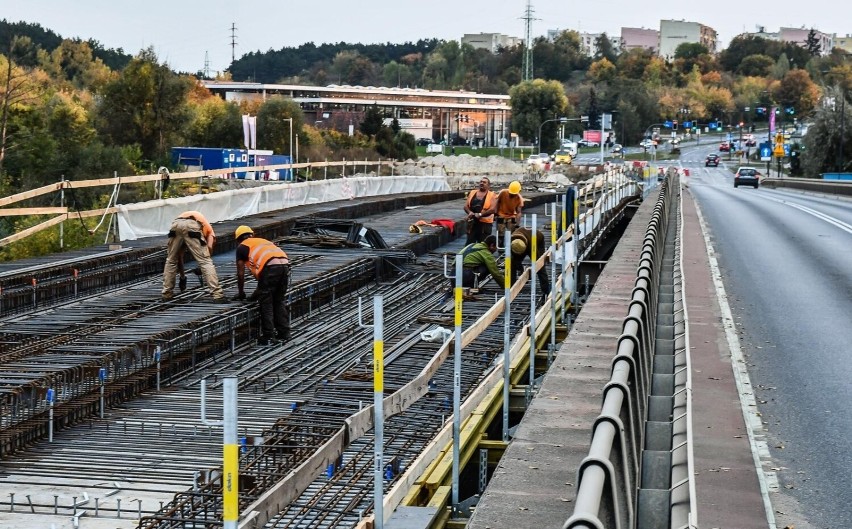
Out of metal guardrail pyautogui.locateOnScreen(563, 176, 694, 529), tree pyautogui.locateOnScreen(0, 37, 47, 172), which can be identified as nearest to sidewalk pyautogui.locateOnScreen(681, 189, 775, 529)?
metal guardrail pyautogui.locateOnScreen(563, 176, 694, 529)

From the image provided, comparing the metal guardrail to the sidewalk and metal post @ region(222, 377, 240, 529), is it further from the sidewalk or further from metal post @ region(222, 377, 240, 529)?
metal post @ region(222, 377, 240, 529)

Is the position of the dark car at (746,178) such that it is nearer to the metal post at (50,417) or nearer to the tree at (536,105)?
the tree at (536,105)

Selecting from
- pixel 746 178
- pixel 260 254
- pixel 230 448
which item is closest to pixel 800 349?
pixel 260 254

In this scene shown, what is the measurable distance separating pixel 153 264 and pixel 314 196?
16.4m

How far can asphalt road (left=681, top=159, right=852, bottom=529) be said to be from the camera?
786 centimetres

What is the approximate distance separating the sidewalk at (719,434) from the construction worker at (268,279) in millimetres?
4613

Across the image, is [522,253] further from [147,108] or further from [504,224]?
[147,108]

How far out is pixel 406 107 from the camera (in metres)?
165

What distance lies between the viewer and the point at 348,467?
31.7 ft

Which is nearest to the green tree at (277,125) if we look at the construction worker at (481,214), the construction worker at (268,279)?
the construction worker at (481,214)

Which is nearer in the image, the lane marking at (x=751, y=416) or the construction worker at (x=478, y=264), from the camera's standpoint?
the lane marking at (x=751, y=416)

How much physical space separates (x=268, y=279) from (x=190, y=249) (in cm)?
229

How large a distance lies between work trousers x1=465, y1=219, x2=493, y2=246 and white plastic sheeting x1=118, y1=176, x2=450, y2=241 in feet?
21.8

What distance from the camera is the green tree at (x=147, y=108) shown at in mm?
57781
